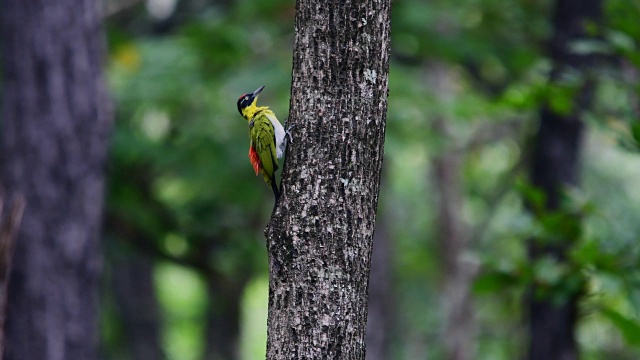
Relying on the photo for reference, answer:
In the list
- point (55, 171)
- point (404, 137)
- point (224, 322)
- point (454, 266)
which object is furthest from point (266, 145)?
point (224, 322)

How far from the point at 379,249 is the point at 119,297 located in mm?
7037

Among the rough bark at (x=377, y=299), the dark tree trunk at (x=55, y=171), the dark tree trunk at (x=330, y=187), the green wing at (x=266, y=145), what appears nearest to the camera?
the dark tree trunk at (x=330, y=187)

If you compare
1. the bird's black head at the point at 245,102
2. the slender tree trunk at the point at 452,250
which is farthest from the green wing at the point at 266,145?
the slender tree trunk at the point at 452,250

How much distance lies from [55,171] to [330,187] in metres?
5.24

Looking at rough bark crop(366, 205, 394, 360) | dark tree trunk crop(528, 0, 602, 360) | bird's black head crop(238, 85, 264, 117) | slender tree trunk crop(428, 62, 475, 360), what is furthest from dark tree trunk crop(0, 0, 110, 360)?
slender tree trunk crop(428, 62, 475, 360)

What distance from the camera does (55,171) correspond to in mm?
8008

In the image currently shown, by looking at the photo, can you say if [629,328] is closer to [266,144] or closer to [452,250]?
[266,144]

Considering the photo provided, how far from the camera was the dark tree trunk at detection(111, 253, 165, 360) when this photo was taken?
1680 centimetres

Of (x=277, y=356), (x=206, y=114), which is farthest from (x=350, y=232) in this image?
(x=206, y=114)

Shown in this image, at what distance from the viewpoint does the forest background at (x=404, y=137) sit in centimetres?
642

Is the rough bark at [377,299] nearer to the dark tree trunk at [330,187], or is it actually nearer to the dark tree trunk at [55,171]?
the dark tree trunk at [55,171]

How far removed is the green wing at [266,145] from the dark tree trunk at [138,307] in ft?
39.4

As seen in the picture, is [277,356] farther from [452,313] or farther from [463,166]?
[463,166]

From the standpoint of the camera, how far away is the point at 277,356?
351cm
